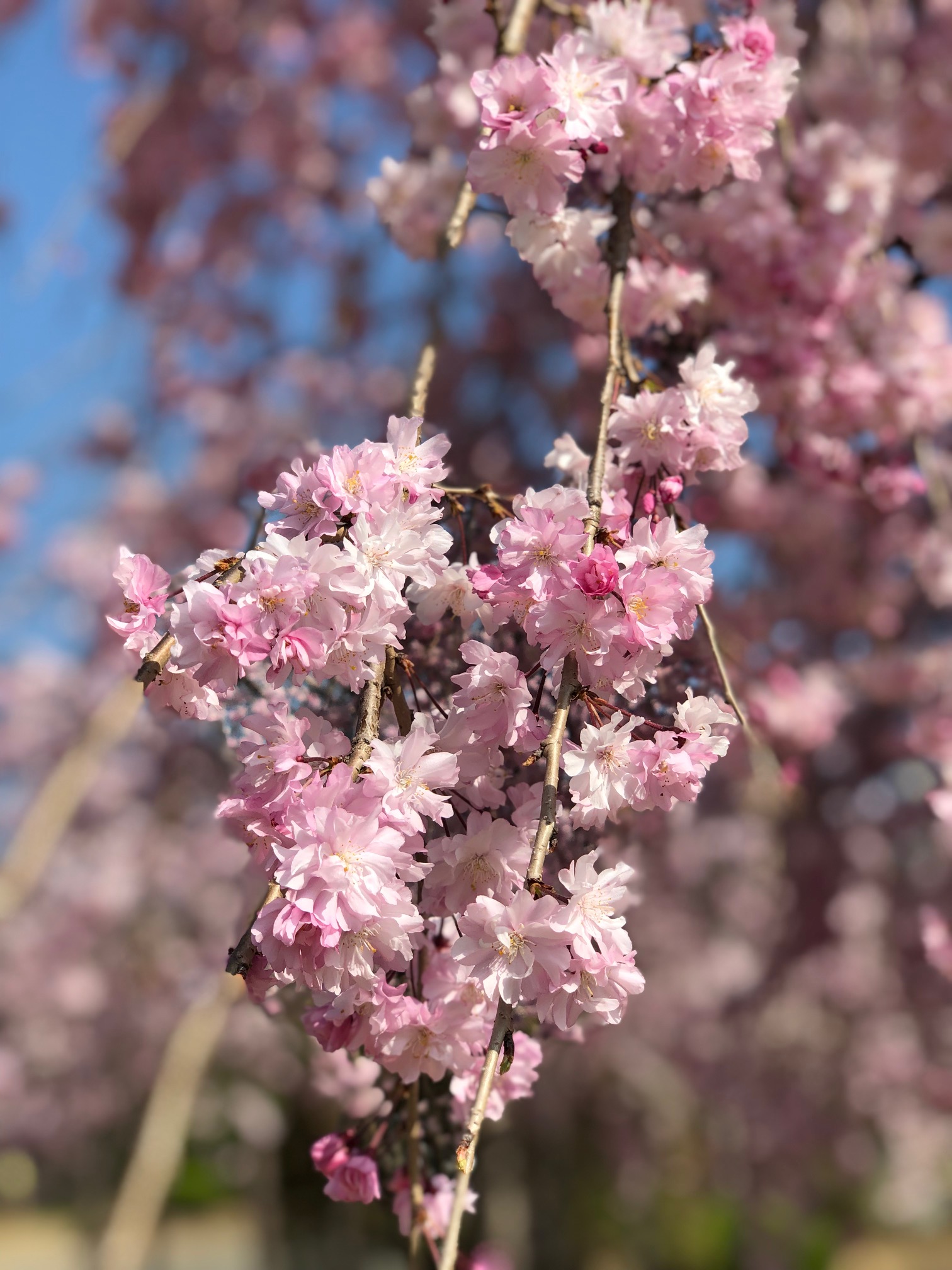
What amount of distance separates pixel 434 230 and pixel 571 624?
1.16 m

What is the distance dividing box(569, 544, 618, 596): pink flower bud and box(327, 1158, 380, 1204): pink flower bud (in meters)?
0.63

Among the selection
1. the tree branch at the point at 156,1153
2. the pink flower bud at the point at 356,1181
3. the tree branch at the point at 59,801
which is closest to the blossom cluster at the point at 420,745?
the pink flower bud at the point at 356,1181

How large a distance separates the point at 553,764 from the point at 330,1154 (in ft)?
1.77

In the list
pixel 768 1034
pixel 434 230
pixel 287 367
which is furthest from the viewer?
pixel 768 1034

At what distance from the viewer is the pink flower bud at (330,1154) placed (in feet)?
3.87

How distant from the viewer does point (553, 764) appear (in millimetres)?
945

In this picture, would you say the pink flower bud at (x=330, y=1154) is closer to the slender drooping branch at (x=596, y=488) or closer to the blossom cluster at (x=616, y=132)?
the slender drooping branch at (x=596, y=488)

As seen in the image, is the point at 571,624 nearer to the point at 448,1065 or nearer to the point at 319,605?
the point at 319,605

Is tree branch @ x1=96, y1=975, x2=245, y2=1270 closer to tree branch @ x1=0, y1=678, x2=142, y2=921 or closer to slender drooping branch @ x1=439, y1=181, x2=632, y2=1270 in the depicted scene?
tree branch @ x1=0, y1=678, x2=142, y2=921

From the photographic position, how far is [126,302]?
531 centimetres

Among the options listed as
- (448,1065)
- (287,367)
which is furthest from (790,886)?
(448,1065)

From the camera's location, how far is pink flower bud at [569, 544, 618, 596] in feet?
3.12

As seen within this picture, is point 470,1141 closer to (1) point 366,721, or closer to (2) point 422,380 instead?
(1) point 366,721

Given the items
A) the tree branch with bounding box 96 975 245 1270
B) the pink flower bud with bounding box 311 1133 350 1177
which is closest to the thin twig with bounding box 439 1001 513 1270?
the pink flower bud with bounding box 311 1133 350 1177
